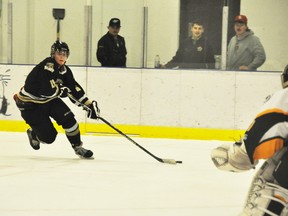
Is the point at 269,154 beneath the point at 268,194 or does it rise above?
above

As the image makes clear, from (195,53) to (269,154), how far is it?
232 inches

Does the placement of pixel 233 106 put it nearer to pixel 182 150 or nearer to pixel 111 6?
pixel 182 150

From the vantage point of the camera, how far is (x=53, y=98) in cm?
617

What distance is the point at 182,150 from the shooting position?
22.7 ft

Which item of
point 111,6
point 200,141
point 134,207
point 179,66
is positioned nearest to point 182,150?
point 200,141

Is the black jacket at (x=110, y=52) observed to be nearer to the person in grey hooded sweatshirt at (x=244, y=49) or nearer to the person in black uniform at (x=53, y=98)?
the person in grey hooded sweatshirt at (x=244, y=49)

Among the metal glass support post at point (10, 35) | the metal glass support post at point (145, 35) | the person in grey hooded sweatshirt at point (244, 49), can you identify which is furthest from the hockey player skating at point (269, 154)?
the metal glass support post at point (10, 35)

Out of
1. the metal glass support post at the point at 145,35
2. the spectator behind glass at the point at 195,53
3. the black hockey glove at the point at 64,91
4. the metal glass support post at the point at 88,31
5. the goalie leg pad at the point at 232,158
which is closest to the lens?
the goalie leg pad at the point at 232,158

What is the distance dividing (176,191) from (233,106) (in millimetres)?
3278

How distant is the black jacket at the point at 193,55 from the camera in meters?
8.10

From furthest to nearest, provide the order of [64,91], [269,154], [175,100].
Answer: [175,100] → [64,91] → [269,154]

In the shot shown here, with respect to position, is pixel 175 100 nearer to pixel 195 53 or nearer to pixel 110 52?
pixel 195 53

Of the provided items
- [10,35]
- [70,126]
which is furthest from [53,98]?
[10,35]

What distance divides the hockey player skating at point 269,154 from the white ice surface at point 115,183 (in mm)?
1496
